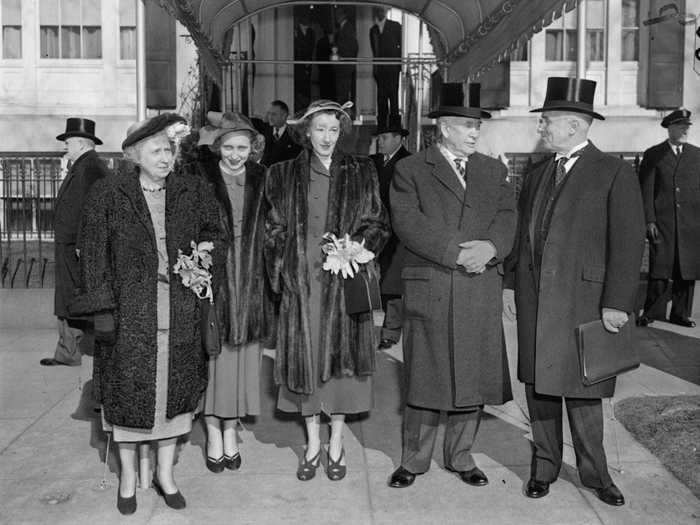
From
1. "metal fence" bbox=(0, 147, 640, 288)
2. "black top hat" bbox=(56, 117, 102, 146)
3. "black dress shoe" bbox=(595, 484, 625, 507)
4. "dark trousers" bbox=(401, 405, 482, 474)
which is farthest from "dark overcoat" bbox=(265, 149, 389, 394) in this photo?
"metal fence" bbox=(0, 147, 640, 288)

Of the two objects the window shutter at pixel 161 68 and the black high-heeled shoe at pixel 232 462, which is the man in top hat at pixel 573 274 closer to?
the black high-heeled shoe at pixel 232 462

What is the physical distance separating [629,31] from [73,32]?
33.8 ft

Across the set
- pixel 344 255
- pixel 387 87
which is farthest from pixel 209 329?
pixel 387 87

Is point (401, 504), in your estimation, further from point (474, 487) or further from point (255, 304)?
point (255, 304)

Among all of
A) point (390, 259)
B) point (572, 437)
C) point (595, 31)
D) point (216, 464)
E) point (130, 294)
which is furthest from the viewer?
point (595, 31)

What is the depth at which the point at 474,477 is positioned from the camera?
480 centimetres

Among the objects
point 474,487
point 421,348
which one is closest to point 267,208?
point 421,348

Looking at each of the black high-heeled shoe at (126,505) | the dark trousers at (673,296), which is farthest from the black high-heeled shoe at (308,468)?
the dark trousers at (673,296)

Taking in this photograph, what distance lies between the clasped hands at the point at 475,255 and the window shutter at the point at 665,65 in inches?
485

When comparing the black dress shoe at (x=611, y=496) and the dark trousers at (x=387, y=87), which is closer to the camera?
the black dress shoe at (x=611, y=496)

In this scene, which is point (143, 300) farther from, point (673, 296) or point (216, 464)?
point (673, 296)

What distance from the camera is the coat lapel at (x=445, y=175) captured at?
15.5 ft

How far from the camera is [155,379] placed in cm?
439

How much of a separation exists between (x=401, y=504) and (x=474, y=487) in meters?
0.45
